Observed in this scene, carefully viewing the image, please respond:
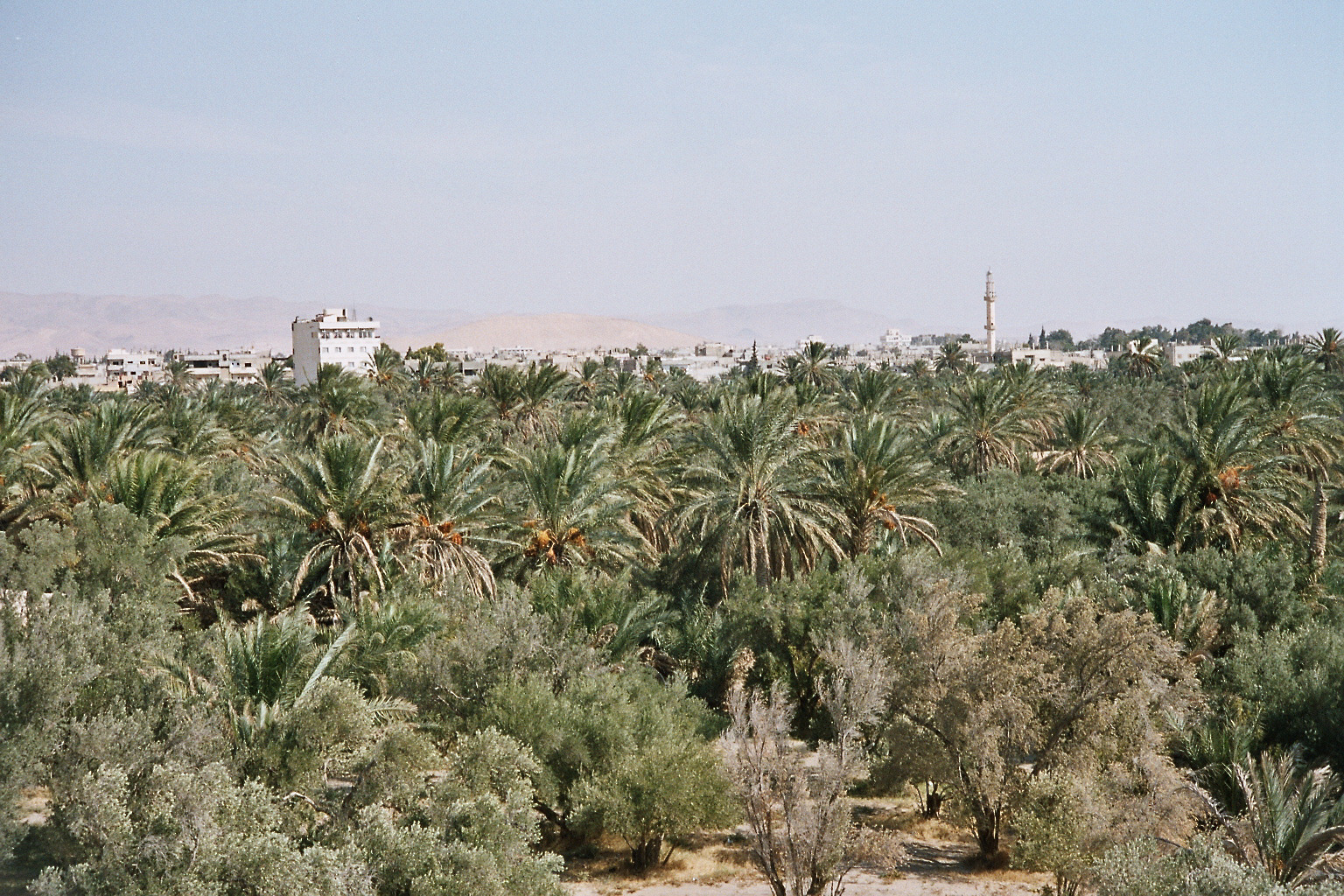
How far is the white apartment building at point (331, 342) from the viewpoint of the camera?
10194 centimetres

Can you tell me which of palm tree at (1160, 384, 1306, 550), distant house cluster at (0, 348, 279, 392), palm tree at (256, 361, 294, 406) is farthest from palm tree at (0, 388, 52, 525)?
distant house cluster at (0, 348, 279, 392)

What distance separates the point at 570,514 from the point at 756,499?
3.24 meters

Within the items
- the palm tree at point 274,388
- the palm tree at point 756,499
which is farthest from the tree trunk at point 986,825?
the palm tree at point 274,388

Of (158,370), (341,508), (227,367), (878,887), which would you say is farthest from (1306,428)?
(158,370)

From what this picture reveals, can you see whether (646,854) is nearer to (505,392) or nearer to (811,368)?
(505,392)

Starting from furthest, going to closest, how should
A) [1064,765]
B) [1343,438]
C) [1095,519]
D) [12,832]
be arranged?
[1343,438]
[1095,519]
[1064,765]
[12,832]

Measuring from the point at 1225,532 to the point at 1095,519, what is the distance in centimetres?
297

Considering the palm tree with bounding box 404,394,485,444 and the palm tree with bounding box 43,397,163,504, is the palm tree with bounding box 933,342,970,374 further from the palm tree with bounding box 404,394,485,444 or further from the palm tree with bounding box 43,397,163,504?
the palm tree with bounding box 43,397,163,504

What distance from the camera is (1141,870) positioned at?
9023 millimetres

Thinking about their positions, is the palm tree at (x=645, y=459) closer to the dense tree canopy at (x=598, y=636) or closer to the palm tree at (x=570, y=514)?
the dense tree canopy at (x=598, y=636)

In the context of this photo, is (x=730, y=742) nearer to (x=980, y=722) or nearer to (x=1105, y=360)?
(x=980, y=722)

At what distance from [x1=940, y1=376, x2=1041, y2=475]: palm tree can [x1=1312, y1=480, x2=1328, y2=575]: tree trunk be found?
38.7ft

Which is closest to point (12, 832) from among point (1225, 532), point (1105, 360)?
point (1225, 532)

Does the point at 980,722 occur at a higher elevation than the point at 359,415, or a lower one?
lower
